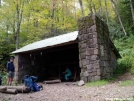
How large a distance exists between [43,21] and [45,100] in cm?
1316

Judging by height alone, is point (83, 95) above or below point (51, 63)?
below

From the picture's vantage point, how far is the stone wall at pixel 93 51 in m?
7.14

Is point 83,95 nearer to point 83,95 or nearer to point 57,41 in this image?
point 83,95

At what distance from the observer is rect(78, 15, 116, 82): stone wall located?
7.14 metres

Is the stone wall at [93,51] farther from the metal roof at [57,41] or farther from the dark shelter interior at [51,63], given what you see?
the dark shelter interior at [51,63]

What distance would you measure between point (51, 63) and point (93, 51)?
5746 millimetres

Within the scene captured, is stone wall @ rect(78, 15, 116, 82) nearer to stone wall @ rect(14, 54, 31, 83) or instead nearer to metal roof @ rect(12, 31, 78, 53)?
metal roof @ rect(12, 31, 78, 53)

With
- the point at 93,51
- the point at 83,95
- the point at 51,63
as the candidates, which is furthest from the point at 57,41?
the point at 83,95

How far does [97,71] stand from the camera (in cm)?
705

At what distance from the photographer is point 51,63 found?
12.3 metres

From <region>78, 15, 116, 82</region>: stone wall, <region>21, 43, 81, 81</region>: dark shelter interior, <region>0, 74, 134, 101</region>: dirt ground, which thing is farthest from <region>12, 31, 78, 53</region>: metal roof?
<region>0, 74, 134, 101</region>: dirt ground

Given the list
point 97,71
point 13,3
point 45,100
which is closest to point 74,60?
point 97,71

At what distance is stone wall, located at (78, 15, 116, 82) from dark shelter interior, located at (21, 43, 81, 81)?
9.35 feet

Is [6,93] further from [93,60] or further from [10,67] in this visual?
[93,60]
